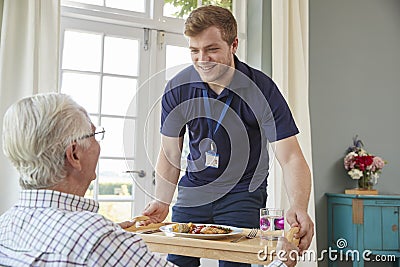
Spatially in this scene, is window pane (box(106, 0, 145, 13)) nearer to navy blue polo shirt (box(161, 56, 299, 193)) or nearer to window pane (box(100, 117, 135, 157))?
window pane (box(100, 117, 135, 157))

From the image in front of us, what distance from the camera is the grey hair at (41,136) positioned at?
111 centimetres

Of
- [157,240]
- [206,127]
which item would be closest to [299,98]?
[206,127]

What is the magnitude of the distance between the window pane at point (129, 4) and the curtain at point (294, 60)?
89 cm

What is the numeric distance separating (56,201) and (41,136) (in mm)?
144

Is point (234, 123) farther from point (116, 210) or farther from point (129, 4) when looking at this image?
point (129, 4)

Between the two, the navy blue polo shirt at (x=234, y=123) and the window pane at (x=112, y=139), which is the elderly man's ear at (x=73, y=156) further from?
the window pane at (x=112, y=139)

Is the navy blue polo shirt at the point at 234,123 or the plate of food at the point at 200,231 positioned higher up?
the navy blue polo shirt at the point at 234,123

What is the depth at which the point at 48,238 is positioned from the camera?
3.40ft

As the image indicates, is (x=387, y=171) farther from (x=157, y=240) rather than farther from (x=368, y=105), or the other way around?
(x=157, y=240)

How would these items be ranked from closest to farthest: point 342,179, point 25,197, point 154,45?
point 25,197
point 154,45
point 342,179

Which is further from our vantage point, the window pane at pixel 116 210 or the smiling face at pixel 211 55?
the window pane at pixel 116 210

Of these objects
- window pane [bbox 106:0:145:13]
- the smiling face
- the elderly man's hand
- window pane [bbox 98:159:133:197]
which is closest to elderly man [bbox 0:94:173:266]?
the elderly man's hand

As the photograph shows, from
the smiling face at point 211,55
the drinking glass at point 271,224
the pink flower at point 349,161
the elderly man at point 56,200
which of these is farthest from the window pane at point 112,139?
the elderly man at point 56,200

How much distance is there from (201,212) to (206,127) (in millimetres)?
318
